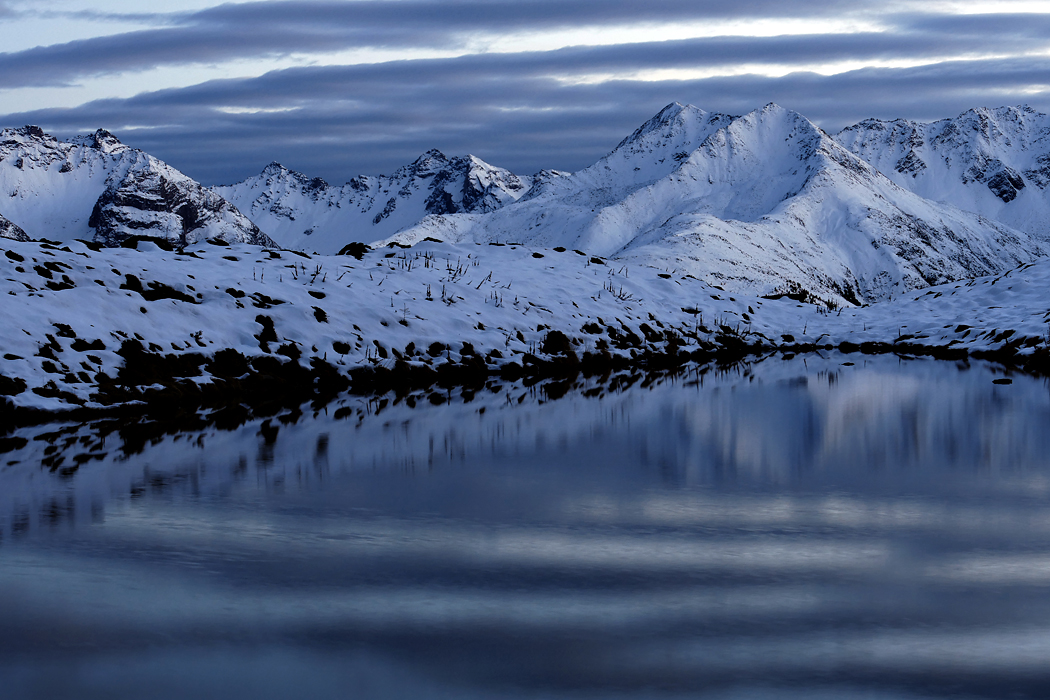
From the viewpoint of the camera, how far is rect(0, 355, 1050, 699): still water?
6379 millimetres

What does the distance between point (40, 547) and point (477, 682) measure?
4.65 m

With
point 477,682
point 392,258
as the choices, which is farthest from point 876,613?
point 392,258

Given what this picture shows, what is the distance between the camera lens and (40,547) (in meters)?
9.09

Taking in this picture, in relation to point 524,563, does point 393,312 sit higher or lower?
higher

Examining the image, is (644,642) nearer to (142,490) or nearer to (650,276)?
(142,490)

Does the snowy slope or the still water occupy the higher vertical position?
the snowy slope

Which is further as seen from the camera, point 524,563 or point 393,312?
point 393,312

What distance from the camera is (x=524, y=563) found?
8625 mm

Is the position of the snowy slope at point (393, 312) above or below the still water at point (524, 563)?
above

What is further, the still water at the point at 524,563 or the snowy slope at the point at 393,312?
the snowy slope at the point at 393,312

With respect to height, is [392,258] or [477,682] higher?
[392,258]

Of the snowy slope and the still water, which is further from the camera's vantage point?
the snowy slope

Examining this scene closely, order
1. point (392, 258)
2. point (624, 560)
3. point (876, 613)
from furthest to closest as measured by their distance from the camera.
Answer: point (392, 258), point (624, 560), point (876, 613)

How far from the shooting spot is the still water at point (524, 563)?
20.9 feet
